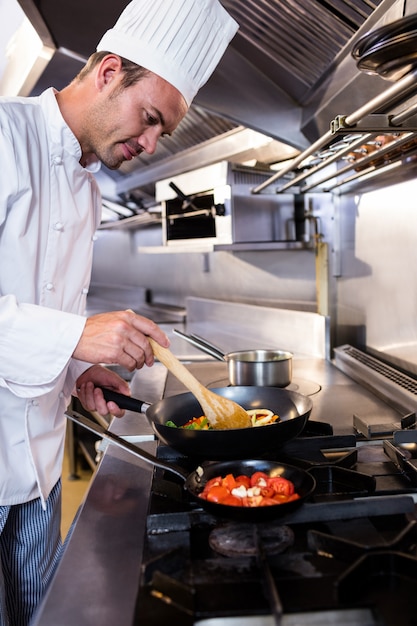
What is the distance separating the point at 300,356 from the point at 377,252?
633 millimetres

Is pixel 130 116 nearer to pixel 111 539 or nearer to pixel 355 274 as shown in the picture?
pixel 111 539

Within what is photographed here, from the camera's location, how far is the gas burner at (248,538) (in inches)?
30.3

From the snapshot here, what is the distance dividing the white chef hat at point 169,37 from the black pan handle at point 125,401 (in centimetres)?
70

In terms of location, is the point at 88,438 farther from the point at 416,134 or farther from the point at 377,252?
the point at 416,134

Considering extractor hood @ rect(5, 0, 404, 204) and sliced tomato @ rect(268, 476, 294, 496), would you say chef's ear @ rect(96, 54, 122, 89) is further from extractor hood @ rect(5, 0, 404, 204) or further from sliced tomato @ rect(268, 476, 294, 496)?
sliced tomato @ rect(268, 476, 294, 496)

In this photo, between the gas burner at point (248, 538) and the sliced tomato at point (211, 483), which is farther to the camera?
the sliced tomato at point (211, 483)

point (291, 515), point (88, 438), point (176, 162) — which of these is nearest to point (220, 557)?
point (291, 515)

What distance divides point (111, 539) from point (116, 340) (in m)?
0.35

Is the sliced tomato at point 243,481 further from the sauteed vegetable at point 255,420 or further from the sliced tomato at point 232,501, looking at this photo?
the sauteed vegetable at point 255,420

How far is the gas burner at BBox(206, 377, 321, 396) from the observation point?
1762 mm

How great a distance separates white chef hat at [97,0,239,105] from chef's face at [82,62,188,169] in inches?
1.4

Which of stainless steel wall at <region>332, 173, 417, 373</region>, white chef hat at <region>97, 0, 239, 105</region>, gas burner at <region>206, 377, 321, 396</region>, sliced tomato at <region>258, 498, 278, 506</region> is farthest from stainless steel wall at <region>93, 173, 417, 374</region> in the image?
sliced tomato at <region>258, 498, 278, 506</region>

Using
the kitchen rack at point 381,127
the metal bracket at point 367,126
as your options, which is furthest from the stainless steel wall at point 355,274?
the metal bracket at point 367,126

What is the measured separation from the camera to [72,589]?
29.3 inches
